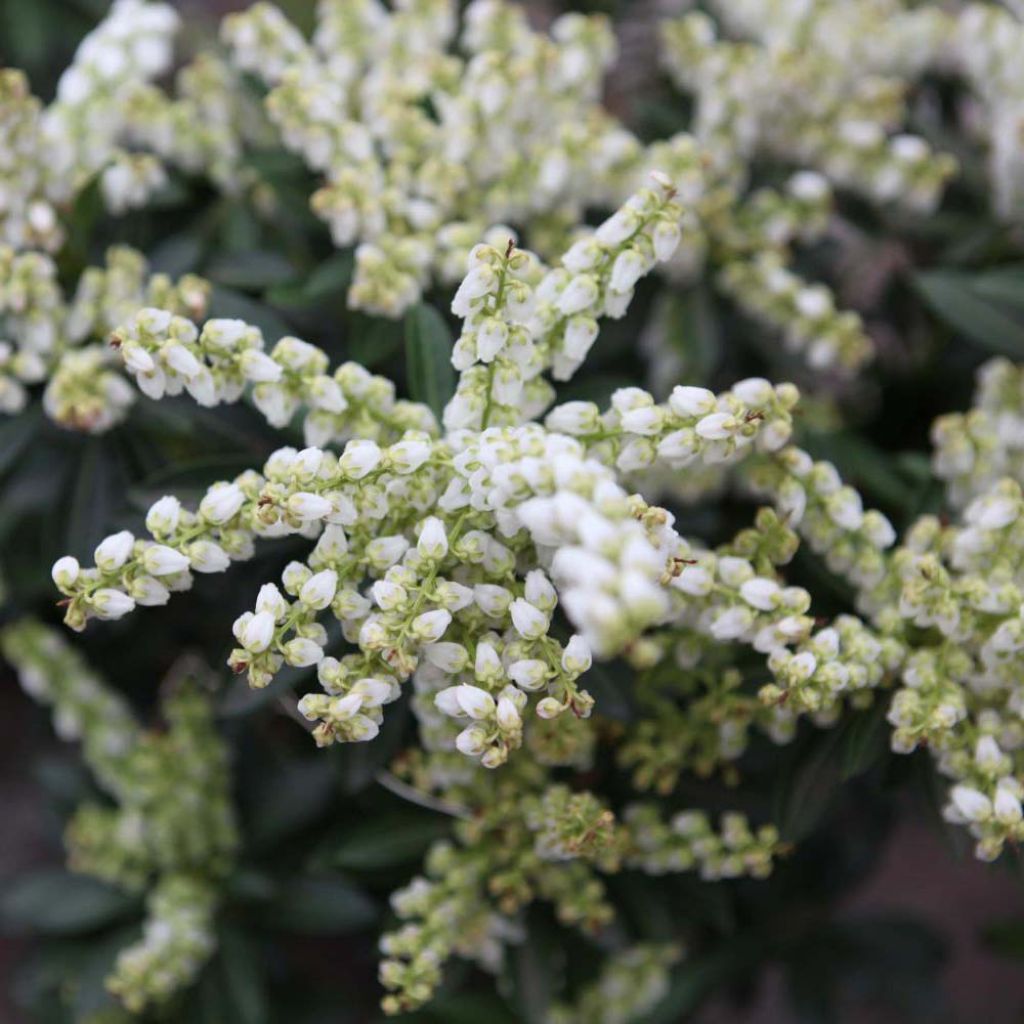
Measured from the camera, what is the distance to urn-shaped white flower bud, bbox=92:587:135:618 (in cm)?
87

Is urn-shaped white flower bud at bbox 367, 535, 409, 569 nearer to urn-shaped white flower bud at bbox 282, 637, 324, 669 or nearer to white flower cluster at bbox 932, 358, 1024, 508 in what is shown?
urn-shaped white flower bud at bbox 282, 637, 324, 669

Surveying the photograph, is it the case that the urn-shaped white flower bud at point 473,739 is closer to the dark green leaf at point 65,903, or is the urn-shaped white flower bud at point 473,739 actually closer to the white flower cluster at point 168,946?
the white flower cluster at point 168,946

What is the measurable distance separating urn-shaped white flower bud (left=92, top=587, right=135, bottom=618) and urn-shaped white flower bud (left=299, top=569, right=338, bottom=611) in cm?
12

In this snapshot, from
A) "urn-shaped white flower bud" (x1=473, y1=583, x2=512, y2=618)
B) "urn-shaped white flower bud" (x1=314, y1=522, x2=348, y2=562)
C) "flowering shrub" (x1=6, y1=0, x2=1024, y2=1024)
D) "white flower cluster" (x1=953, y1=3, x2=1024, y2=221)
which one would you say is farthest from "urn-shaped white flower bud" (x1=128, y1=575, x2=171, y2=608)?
"white flower cluster" (x1=953, y1=3, x2=1024, y2=221)

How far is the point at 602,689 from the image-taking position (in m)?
1.09

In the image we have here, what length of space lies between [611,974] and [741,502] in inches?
Answer: 22.5

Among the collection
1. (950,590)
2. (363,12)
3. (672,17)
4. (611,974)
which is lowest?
(611,974)

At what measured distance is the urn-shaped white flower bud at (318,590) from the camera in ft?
2.93

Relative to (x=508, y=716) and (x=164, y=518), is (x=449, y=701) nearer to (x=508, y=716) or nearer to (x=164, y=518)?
(x=508, y=716)

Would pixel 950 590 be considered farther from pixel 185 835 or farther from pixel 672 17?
pixel 672 17

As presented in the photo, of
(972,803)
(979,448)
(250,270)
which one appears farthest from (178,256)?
(972,803)

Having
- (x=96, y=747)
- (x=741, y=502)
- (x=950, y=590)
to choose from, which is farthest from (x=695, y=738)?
(x=96, y=747)

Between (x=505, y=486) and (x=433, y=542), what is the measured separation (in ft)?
0.28

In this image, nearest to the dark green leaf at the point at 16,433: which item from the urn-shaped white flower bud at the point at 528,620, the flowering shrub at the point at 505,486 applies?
the flowering shrub at the point at 505,486
